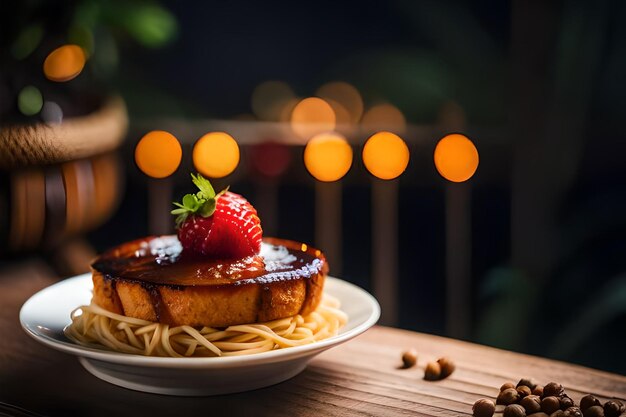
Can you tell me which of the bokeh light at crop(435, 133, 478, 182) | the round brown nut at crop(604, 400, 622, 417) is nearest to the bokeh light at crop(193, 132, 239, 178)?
the bokeh light at crop(435, 133, 478, 182)

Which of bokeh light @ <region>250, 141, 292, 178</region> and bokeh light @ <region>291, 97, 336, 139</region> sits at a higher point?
bokeh light @ <region>291, 97, 336, 139</region>

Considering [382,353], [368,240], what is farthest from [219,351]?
[368,240]

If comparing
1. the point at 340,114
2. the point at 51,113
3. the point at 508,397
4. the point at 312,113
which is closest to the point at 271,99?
the point at 312,113

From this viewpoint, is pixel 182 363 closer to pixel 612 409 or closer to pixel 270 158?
pixel 612 409

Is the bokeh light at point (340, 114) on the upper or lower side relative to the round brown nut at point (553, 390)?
upper

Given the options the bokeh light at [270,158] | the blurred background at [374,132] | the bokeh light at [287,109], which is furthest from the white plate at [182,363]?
the bokeh light at [287,109]

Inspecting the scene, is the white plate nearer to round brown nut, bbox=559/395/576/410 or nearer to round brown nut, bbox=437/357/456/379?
round brown nut, bbox=437/357/456/379

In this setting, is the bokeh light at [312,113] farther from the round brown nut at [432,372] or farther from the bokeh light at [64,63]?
the round brown nut at [432,372]
